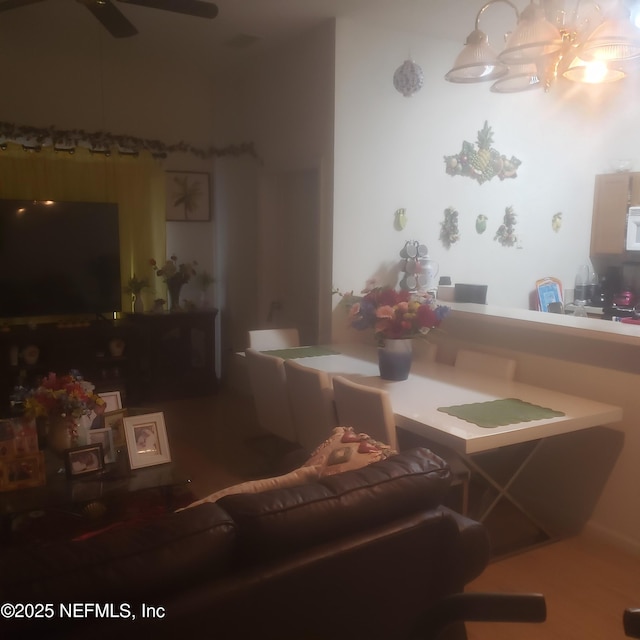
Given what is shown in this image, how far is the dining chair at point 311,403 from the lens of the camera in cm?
311

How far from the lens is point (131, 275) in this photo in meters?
5.48

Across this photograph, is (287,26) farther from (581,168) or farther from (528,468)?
(528,468)

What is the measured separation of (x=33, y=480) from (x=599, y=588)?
2.49 metres

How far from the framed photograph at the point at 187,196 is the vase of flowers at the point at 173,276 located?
0.51m

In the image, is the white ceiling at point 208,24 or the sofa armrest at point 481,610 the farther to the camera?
the white ceiling at point 208,24

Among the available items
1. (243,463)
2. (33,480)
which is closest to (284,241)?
(243,463)

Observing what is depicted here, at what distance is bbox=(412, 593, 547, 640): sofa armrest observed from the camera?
145 centimetres

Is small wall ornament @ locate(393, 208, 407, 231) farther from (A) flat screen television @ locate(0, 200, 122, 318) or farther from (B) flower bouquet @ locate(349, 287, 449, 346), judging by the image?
(A) flat screen television @ locate(0, 200, 122, 318)

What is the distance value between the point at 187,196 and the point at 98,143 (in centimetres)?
91

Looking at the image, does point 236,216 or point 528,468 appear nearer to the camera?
point 528,468

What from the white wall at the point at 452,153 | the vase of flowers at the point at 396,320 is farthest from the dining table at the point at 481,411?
the white wall at the point at 452,153

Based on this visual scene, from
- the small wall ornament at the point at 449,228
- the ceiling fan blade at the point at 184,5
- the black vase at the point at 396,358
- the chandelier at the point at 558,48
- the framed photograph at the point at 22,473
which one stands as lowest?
the framed photograph at the point at 22,473

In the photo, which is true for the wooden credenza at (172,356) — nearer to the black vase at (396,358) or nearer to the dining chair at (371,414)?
the black vase at (396,358)

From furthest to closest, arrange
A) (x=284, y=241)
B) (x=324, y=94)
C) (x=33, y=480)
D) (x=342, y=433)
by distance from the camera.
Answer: (x=284, y=241)
(x=324, y=94)
(x=33, y=480)
(x=342, y=433)
